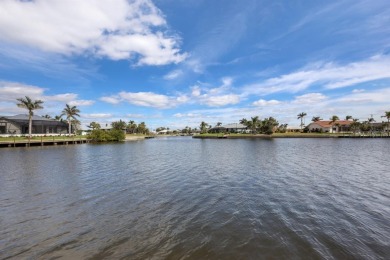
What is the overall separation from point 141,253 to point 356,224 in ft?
33.3

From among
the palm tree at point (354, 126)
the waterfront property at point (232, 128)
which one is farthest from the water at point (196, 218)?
the waterfront property at point (232, 128)

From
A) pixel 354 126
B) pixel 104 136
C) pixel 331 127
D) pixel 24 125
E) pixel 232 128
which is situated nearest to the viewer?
pixel 24 125

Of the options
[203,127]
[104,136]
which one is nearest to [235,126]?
[203,127]

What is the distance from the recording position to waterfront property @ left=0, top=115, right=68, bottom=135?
269 feet

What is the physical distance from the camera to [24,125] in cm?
8788

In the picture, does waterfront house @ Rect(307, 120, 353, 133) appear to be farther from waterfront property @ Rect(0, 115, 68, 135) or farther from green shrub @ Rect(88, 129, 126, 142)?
waterfront property @ Rect(0, 115, 68, 135)

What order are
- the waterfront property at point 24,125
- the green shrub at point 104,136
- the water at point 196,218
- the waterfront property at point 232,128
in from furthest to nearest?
the waterfront property at point 232,128 → the green shrub at point 104,136 → the waterfront property at point 24,125 → the water at point 196,218

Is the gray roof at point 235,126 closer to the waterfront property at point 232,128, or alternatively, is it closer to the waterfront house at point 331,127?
the waterfront property at point 232,128

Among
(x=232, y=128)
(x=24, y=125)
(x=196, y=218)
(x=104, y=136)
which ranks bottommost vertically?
(x=196, y=218)

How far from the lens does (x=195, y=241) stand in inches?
369

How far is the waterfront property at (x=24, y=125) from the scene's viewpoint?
82.1m

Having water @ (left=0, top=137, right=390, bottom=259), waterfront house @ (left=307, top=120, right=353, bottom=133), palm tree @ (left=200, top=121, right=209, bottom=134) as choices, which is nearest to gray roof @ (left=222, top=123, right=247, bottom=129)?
palm tree @ (left=200, top=121, right=209, bottom=134)

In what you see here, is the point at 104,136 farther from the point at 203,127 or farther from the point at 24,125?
the point at 203,127

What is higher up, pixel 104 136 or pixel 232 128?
pixel 232 128
